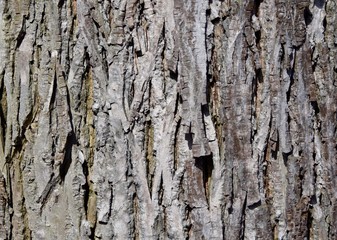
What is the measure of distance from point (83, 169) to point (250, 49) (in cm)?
55

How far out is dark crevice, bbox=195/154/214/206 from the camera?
187 cm

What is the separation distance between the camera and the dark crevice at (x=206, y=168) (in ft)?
6.13

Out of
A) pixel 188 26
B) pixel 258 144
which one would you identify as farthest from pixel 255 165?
pixel 188 26

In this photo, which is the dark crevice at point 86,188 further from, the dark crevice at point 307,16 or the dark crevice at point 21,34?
the dark crevice at point 307,16

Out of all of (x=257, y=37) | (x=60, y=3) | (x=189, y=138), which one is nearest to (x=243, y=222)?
(x=189, y=138)

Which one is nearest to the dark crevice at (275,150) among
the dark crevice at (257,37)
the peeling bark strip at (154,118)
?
the peeling bark strip at (154,118)

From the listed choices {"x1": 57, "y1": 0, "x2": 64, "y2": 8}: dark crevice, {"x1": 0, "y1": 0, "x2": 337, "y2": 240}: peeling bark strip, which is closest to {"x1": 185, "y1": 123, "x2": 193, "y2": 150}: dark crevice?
{"x1": 0, "y1": 0, "x2": 337, "y2": 240}: peeling bark strip

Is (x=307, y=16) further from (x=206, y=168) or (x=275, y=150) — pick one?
(x=206, y=168)

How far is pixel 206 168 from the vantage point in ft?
6.20

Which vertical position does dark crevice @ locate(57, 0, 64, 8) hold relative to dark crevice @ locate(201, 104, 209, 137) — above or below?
above

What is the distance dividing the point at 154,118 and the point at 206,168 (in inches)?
7.7

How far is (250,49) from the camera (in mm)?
1895

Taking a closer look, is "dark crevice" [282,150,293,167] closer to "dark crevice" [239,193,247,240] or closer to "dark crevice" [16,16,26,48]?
"dark crevice" [239,193,247,240]

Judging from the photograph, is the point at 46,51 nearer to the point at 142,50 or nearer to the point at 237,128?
the point at 142,50
